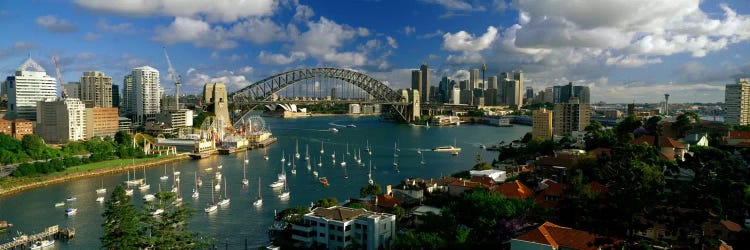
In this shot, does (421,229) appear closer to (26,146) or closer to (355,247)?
(355,247)

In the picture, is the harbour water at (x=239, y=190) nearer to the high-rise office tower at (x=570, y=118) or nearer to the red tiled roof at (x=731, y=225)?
the high-rise office tower at (x=570, y=118)

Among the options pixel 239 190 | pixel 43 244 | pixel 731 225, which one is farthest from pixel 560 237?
pixel 239 190

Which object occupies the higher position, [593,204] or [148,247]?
Answer: [593,204]

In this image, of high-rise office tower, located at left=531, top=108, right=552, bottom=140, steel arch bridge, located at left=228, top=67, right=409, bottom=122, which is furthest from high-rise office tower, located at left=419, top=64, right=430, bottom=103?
high-rise office tower, located at left=531, top=108, right=552, bottom=140

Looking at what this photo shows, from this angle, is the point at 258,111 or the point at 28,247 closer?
the point at 28,247

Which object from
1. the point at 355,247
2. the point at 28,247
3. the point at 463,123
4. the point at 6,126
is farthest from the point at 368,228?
the point at 463,123

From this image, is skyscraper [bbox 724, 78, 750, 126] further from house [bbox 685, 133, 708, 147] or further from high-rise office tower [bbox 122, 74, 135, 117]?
high-rise office tower [bbox 122, 74, 135, 117]
